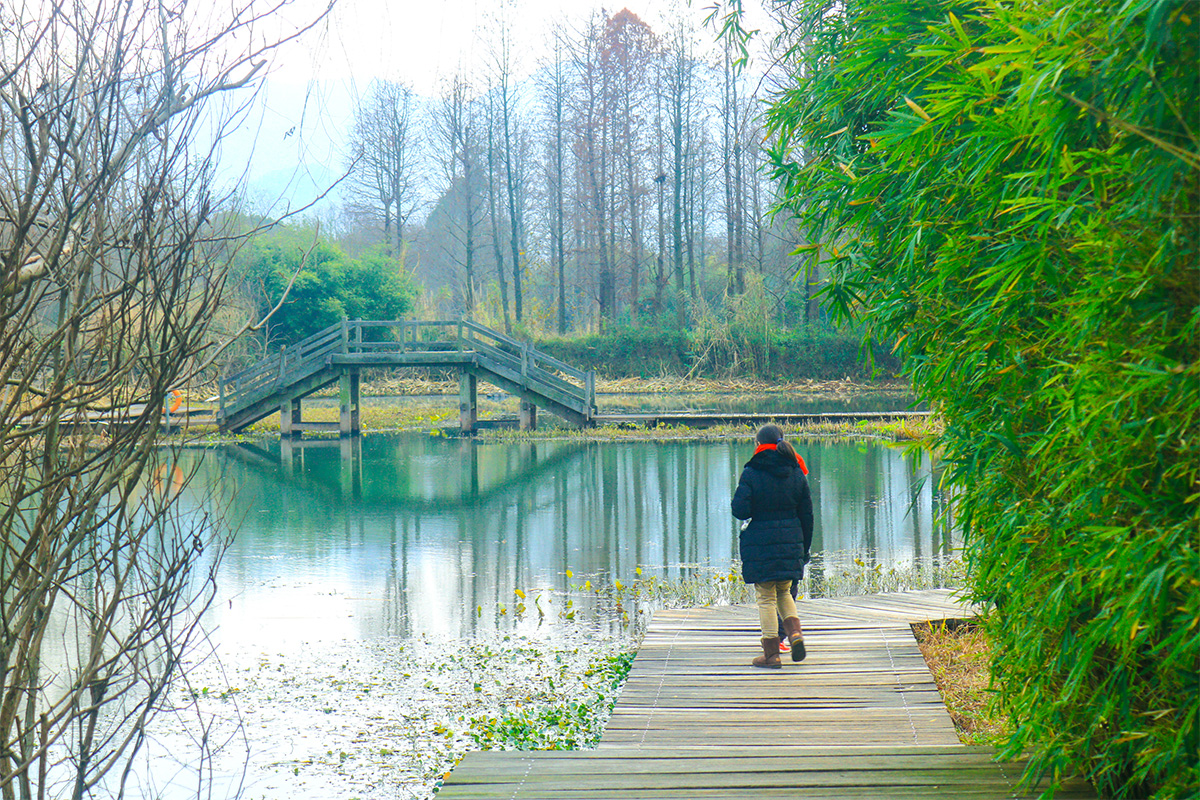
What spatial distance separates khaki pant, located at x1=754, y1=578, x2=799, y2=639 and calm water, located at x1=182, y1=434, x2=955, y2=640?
109cm

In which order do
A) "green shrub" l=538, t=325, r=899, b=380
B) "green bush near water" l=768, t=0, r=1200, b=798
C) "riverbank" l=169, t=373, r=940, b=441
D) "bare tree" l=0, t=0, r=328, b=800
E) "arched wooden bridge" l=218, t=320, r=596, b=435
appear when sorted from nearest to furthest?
"green bush near water" l=768, t=0, r=1200, b=798
"bare tree" l=0, t=0, r=328, b=800
"riverbank" l=169, t=373, r=940, b=441
"arched wooden bridge" l=218, t=320, r=596, b=435
"green shrub" l=538, t=325, r=899, b=380

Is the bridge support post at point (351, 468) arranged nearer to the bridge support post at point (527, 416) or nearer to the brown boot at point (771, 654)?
the bridge support post at point (527, 416)

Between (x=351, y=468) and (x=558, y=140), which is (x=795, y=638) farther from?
(x=558, y=140)

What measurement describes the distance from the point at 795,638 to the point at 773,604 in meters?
0.22

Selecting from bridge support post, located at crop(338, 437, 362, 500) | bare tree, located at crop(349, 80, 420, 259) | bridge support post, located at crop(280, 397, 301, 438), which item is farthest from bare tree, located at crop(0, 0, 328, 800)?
bare tree, located at crop(349, 80, 420, 259)

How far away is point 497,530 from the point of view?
11742 millimetres

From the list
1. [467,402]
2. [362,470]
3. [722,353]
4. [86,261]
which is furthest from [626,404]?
[86,261]

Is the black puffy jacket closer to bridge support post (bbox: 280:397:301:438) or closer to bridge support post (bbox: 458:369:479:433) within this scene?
bridge support post (bbox: 458:369:479:433)

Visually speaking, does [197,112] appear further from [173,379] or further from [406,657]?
[406,657]

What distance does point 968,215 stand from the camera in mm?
3576

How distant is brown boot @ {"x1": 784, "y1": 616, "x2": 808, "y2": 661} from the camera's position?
5.39 metres

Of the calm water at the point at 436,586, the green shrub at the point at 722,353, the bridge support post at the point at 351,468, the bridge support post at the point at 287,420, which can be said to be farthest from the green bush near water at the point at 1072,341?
the green shrub at the point at 722,353

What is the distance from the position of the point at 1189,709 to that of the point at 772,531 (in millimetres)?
2906

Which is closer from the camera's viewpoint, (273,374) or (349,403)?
(349,403)
